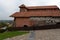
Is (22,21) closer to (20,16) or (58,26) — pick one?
(20,16)

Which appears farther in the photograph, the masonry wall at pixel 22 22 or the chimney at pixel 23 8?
the chimney at pixel 23 8

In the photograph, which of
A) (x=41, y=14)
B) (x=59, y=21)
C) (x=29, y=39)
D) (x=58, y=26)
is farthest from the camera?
(x=41, y=14)

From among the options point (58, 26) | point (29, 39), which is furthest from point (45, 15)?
point (29, 39)

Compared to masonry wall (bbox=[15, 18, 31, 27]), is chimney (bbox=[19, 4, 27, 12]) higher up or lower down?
higher up

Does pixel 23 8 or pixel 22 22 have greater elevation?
pixel 23 8

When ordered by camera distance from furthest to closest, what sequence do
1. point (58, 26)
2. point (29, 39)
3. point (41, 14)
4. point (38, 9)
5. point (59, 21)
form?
point (38, 9), point (41, 14), point (59, 21), point (58, 26), point (29, 39)

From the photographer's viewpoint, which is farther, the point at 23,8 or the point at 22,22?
the point at 23,8

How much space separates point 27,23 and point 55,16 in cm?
627

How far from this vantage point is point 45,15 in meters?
35.5

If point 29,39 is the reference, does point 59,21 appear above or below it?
below

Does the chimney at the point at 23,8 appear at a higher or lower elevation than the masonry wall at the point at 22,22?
higher

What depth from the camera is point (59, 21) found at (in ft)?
112

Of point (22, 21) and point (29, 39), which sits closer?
point (29, 39)

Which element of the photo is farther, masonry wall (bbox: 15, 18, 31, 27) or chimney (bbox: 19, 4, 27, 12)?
chimney (bbox: 19, 4, 27, 12)
